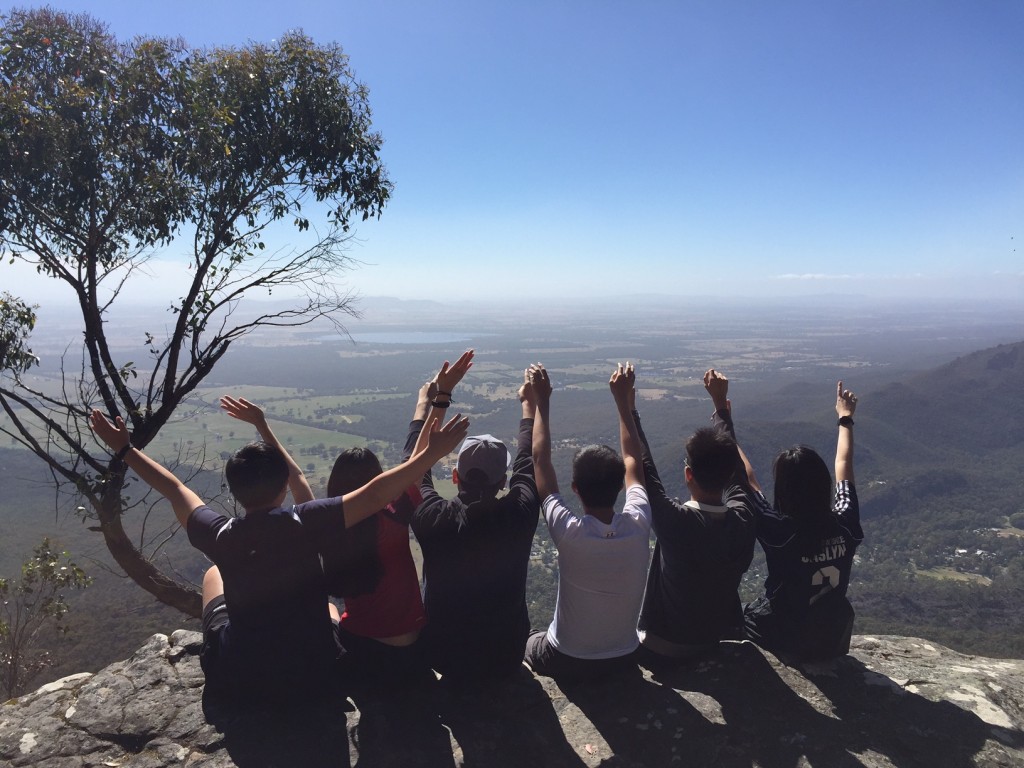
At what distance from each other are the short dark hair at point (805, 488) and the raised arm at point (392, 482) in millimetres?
2119

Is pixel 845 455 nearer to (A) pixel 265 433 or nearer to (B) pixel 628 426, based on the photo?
(B) pixel 628 426

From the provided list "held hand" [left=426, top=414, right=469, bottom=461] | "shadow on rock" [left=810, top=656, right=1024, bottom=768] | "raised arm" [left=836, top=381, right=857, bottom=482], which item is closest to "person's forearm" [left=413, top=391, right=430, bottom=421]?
"held hand" [left=426, top=414, right=469, bottom=461]

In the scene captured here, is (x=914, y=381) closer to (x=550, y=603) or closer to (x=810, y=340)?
(x=810, y=340)

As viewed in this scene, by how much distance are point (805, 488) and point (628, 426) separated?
3.69ft

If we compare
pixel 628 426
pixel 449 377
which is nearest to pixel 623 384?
pixel 628 426

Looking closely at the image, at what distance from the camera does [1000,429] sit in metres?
80.9

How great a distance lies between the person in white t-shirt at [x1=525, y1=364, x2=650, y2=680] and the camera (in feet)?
10.7

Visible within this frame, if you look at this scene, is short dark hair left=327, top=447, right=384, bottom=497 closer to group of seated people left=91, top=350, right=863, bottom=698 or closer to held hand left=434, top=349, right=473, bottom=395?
group of seated people left=91, top=350, right=863, bottom=698

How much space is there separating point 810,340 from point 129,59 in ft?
582

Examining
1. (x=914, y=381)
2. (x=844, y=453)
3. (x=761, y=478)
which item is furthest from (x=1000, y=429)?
(x=844, y=453)

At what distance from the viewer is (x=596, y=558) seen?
3318 millimetres

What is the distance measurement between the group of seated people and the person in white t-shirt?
0.4 inches

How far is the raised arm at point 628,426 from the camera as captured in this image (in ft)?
11.8

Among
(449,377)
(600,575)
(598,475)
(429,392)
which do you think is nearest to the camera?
(598,475)
